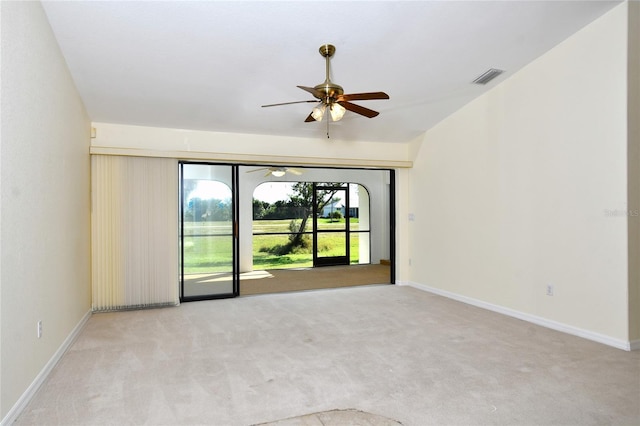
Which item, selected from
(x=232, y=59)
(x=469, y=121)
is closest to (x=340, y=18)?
(x=232, y=59)

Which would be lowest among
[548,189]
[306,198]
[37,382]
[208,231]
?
[37,382]

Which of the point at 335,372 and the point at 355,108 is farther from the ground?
the point at 355,108

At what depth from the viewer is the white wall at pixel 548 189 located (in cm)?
361

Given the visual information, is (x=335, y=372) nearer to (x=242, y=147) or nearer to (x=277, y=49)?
(x=277, y=49)

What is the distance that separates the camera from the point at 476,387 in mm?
2732

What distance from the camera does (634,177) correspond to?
139 inches

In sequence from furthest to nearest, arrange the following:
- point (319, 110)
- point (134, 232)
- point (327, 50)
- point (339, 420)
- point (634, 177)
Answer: point (134, 232), point (327, 50), point (319, 110), point (634, 177), point (339, 420)

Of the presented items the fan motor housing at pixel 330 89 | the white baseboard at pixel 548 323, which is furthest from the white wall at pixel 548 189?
the fan motor housing at pixel 330 89

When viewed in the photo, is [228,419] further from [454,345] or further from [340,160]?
[340,160]

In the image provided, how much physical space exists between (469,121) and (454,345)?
124 inches

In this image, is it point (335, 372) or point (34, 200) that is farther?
point (335, 372)

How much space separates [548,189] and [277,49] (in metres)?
3.25

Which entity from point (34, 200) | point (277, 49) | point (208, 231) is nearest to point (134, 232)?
point (208, 231)

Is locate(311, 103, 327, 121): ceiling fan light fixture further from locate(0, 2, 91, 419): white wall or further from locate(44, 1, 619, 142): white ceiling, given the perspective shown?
locate(0, 2, 91, 419): white wall
